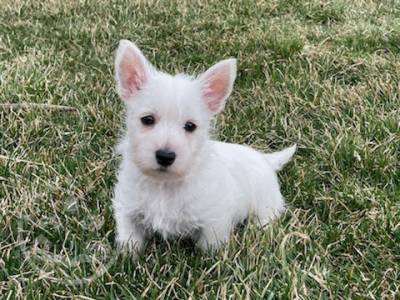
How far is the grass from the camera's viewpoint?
3.12 meters

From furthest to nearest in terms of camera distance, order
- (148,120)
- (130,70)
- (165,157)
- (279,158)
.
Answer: (279,158) < (130,70) < (148,120) < (165,157)

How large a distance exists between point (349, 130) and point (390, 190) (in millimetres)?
796

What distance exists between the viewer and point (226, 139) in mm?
4855

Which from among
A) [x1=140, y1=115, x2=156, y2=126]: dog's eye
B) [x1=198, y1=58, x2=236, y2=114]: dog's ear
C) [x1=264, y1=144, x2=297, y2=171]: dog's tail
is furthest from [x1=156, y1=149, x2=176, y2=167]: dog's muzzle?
[x1=264, y1=144, x2=297, y2=171]: dog's tail

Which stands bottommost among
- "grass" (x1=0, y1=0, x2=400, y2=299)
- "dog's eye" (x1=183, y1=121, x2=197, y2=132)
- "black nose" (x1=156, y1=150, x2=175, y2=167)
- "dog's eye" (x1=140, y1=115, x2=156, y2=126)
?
"grass" (x1=0, y1=0, x2=400, y2=299)

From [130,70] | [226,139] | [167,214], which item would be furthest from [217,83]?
[226,139]

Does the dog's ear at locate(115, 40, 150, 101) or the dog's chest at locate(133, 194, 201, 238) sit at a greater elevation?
the dog's ear at locate(115, 40, 150, 101)

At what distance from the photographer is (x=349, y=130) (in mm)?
4699

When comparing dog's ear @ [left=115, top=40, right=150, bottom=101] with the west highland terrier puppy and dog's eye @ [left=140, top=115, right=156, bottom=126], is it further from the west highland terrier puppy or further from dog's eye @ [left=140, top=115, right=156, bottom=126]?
dog's eye @ [left=140, top=115, right=156, bottom=126]

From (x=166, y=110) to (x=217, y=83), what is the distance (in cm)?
41

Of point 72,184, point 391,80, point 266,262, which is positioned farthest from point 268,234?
point 391,80

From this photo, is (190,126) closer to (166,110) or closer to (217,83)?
(166,110)

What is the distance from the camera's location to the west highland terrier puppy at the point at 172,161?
3094mm

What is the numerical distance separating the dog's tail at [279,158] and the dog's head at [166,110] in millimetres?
904
